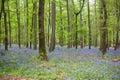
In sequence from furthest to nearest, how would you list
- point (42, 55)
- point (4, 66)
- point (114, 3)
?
point (114, 3) → point (42, 55) → point (4, 66)

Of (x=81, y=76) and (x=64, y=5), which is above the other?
(x=64, y=5)

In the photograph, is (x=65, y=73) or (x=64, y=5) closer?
(x=65, y=73)

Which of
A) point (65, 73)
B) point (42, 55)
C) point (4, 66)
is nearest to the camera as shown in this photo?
point (65, 73)

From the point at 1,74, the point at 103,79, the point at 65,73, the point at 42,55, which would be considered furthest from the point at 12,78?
the point at 42,55

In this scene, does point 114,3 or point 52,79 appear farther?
point 114,3

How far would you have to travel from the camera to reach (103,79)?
9.70m

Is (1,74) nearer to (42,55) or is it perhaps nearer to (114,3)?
(42,55)

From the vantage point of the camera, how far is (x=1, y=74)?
420 inches

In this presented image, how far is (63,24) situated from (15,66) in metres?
32.6

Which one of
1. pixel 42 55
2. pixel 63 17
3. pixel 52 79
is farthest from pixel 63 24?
pixel 52 79

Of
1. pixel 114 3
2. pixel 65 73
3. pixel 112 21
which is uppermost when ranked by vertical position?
pixel 114 3

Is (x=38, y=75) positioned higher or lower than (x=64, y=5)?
lower

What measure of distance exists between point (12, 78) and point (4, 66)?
304 cm

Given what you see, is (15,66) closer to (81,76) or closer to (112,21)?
(81,76)
